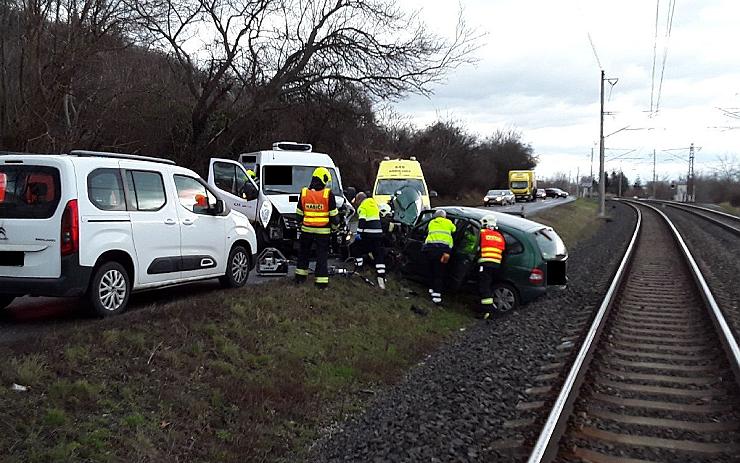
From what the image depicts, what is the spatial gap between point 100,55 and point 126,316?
1003 centimetres

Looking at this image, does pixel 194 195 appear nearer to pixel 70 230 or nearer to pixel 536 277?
pixel 70 230

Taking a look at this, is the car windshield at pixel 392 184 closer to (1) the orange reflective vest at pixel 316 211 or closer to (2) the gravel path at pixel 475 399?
(2) the gravel path at pixel 475 399

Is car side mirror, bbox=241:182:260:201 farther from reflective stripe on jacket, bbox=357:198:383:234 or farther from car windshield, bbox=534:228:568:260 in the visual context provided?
car windshield, bbox=534:228:568:260

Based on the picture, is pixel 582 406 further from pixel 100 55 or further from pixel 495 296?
pixel 100 55

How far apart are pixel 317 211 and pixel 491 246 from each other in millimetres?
3088

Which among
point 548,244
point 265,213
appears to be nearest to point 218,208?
point 265,213

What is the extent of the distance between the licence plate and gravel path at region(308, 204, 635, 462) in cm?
377

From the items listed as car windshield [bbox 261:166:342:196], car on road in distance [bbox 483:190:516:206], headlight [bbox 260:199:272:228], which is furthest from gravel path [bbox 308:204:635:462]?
car on road in distance [bbox 483:190:516:206]

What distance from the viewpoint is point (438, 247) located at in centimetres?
1190

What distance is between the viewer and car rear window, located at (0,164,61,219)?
23.4ft

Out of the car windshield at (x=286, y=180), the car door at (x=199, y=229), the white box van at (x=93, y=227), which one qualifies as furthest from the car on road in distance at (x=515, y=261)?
the white box van at (x=93, y=227)

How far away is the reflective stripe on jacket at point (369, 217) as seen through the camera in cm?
1237

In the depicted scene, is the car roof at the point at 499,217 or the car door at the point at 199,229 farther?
the car roof at the point at 499,217

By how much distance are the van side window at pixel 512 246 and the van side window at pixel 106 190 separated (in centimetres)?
678
